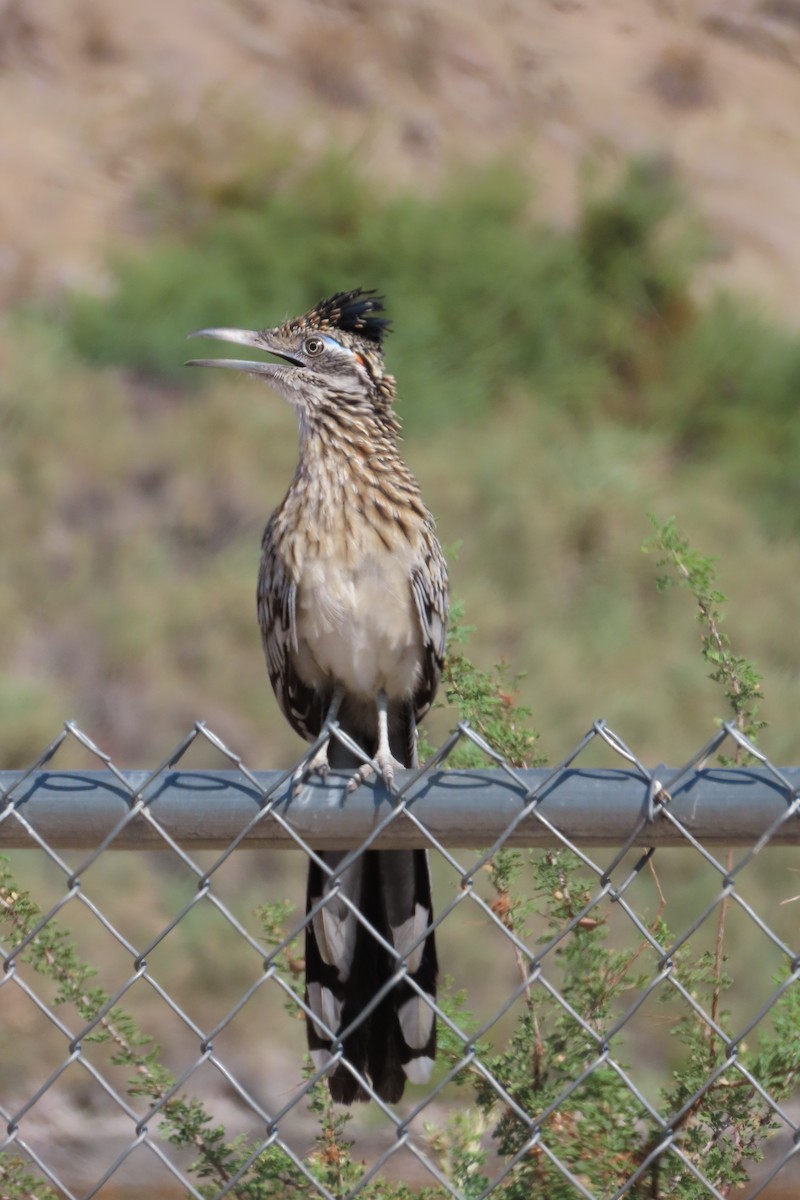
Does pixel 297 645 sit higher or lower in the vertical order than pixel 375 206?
lower

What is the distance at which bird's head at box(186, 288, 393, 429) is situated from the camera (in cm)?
444

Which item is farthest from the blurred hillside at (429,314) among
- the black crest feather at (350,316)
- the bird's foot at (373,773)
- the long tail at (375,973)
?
the long tail at (375,973)

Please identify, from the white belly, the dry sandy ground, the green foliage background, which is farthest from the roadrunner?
the dry sandy ground

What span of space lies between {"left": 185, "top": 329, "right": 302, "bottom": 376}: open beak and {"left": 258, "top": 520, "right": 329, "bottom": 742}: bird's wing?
0.41 meters

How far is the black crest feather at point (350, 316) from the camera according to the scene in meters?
4.54

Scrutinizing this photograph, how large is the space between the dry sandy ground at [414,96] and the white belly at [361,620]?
1361 centimetres

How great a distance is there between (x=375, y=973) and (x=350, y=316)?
204 centimetres

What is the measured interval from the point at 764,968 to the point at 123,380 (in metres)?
8.38

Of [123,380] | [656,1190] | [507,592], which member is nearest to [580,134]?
[123,380]

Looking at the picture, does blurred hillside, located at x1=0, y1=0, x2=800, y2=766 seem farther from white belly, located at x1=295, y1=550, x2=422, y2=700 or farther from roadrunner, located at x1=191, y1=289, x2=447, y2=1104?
white belly, located at x1=295, y1=550, x2=422, y2=700

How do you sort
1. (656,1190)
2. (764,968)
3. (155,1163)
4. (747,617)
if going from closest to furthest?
(656,1190), (155,1163), (764,968), (747,617)

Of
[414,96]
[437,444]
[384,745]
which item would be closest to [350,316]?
[384,745]

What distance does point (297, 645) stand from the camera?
13.7 ft

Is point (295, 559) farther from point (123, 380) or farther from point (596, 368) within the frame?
point (596, 368)
